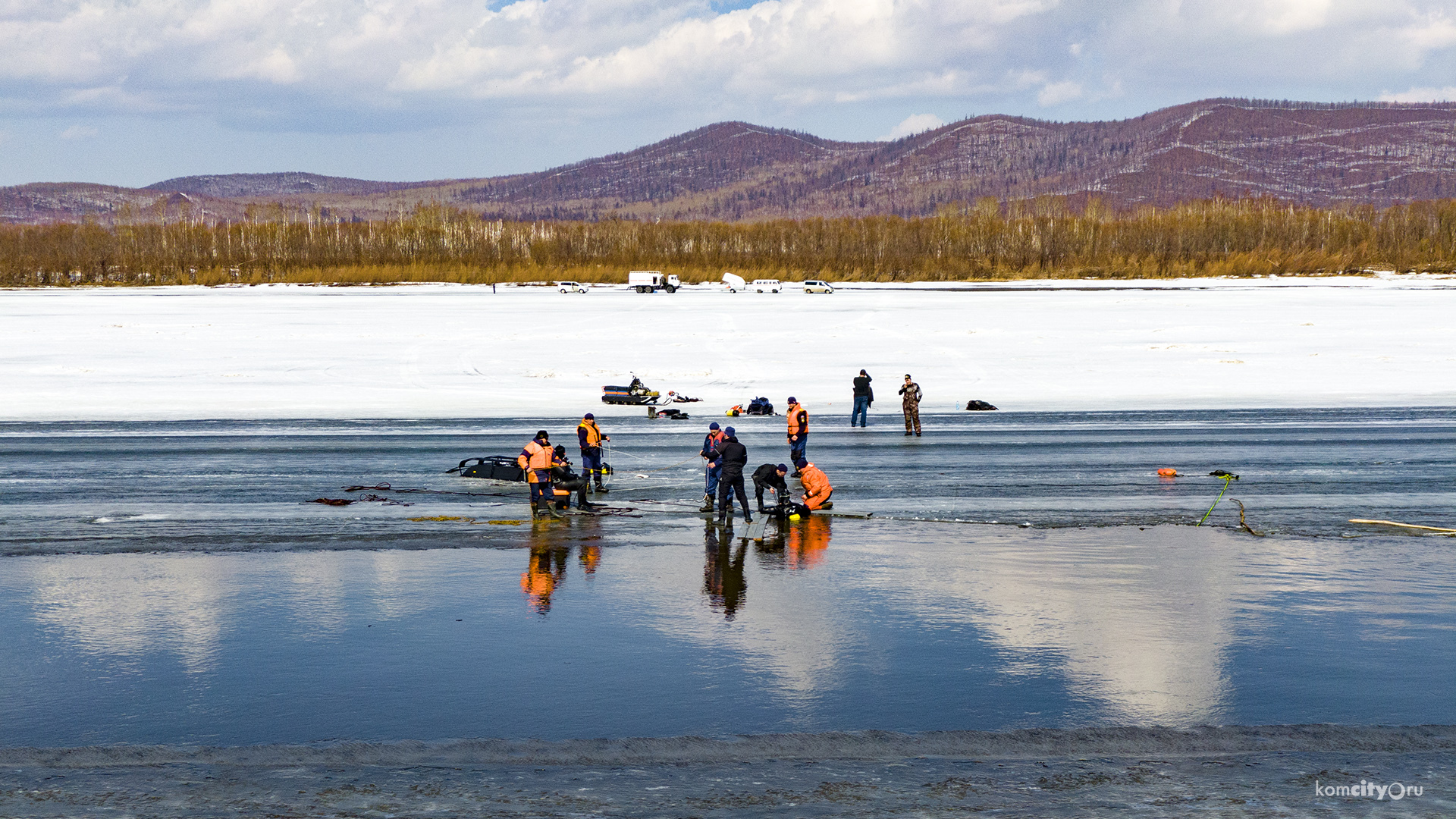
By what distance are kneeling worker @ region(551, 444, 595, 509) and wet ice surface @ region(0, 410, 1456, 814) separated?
0.50 meters

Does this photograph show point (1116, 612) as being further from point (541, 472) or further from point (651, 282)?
point (651, 282)

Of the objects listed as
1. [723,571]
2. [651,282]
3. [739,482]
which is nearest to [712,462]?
[739,482]

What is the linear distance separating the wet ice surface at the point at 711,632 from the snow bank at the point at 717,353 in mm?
13466

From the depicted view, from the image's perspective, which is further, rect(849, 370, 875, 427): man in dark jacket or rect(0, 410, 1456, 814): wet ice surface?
rect(849, 370, 875, 427): man in dark jacket

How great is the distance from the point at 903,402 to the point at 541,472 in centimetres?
1191

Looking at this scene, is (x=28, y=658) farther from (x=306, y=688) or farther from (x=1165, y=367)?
(x=1165, y=367)

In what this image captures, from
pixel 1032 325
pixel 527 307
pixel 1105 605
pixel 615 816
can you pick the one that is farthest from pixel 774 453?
pixel 527 307

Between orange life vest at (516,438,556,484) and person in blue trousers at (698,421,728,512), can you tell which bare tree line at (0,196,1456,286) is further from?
orange life vest at (516,438,556,484)

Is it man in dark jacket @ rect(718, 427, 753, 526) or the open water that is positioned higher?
man in dark jacket @ rect(718, 427, 753, 526)

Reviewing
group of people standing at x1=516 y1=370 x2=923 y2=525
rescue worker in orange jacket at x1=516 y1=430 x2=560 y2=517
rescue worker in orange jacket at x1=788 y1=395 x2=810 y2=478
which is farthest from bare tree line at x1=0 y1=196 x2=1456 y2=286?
rescue worker in orange jacket at x1=516 y1=430 x2=560 y2=517

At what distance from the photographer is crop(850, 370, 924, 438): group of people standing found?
2583cm

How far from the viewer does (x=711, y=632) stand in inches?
445

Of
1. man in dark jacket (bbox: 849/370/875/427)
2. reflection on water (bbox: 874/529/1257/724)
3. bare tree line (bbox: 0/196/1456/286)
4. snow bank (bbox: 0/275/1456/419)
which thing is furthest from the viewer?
bare tree line (bbox: 0/196/1456/286)

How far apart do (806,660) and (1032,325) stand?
49398 mm
